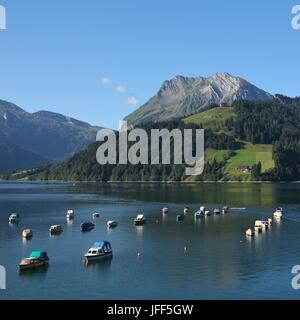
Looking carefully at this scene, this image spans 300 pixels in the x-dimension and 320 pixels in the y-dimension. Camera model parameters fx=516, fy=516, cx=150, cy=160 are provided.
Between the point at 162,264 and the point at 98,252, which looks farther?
the point at 98,252

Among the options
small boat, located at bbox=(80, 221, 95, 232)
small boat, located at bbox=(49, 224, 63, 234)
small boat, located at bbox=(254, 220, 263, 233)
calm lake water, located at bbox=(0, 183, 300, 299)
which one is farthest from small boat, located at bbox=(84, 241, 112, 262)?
small boat, located at bbox=(254, 220, 263, 233)

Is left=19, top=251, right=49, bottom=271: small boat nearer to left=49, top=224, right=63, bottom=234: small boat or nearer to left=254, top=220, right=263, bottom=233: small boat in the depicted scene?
left=49, top=224, right=63, bottom=234: small boat

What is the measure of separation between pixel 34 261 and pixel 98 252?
49.4ft

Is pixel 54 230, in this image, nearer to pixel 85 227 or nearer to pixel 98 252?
pixel 85 227

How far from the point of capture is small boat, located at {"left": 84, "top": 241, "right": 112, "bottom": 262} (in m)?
115

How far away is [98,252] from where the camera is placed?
383 feet

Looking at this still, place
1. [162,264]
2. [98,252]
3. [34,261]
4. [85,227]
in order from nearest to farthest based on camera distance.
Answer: [34,261], [162,264], [98,252], [85,227]

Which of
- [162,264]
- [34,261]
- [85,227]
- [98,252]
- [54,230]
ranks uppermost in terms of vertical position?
[85,227]

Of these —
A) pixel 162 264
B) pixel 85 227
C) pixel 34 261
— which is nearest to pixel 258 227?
pixel 85 227

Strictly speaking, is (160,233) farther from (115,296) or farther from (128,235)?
(115,296)

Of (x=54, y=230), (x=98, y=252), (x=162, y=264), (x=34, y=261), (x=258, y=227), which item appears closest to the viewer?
(x=34, y=261)

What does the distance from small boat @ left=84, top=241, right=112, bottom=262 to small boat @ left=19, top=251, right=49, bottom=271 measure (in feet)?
31.4

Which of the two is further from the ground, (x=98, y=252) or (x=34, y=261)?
(x=98, y=252)
